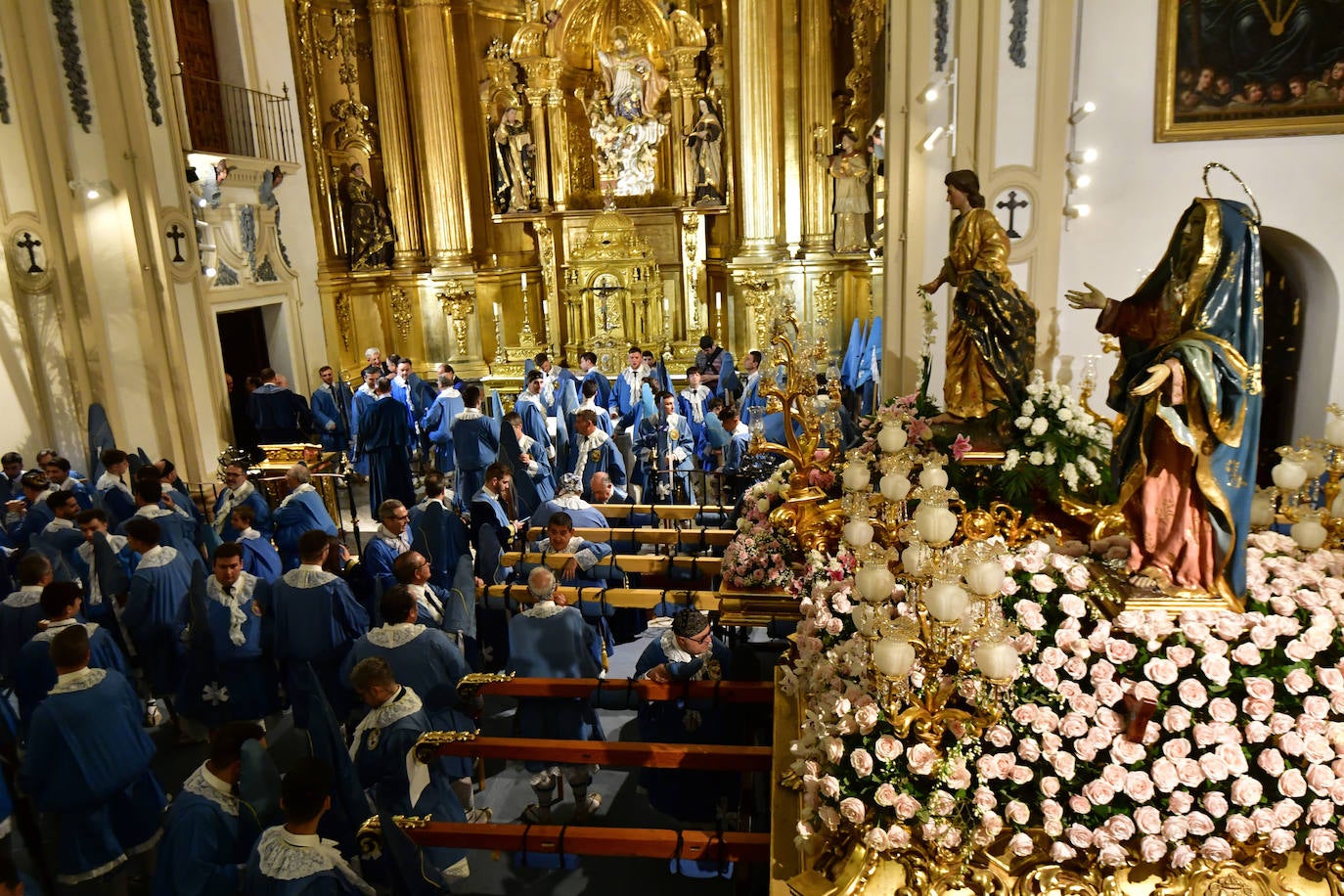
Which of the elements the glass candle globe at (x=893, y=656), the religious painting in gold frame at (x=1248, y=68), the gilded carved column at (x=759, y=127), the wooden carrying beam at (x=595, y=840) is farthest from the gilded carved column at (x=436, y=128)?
the glass candle globe at (x=893, y=656)

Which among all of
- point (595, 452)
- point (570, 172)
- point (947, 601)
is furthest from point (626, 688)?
point (570, 172)

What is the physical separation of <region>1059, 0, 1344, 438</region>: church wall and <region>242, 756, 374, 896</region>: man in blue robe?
302 inches

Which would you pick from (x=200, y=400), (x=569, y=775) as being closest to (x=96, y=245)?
(x=200, y=400)

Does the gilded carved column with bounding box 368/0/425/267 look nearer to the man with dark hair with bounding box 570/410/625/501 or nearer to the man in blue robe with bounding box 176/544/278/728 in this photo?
the man with dark hair with bounding box 570/410/625/501

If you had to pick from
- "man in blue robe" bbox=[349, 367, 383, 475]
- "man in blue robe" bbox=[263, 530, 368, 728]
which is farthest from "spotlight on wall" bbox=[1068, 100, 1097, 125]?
"man in blue robe" bbox=[349, 367, 383, 475]

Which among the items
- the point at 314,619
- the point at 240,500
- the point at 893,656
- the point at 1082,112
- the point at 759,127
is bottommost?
the point at 314,619

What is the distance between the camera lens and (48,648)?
5.27 meters

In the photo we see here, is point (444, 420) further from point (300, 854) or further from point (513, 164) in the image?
point (300, 854)

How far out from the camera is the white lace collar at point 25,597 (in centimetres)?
586

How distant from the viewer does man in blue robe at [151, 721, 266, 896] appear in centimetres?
371

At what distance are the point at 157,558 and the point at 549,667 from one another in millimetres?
3110

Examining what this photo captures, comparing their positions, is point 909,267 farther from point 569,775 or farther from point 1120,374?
point 569,775

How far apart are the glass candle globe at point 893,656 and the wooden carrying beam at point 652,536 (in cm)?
398

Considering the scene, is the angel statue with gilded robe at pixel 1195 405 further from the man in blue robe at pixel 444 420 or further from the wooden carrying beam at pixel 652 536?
the man in blue robe at pixel 444 420
